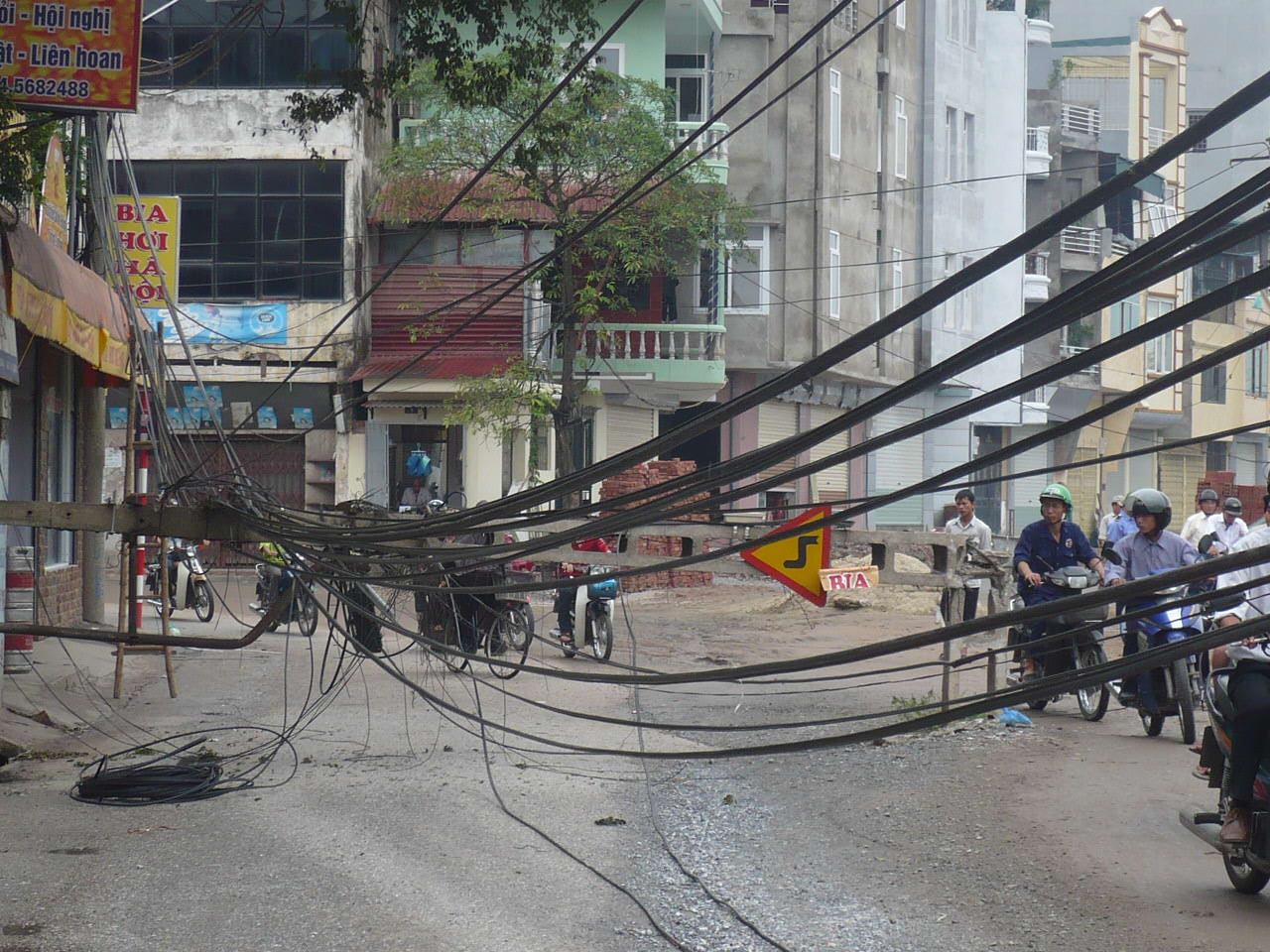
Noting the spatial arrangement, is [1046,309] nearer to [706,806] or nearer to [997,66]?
[706,806]

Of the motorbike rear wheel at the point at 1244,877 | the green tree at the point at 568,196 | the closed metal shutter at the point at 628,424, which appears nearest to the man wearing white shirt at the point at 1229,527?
the motorbike rear wheel at the point at 1244,877

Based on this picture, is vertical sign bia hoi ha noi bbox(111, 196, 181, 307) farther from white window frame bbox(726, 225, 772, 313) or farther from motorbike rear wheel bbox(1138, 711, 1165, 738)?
white window frame bbox(726, 225, 772, 313)

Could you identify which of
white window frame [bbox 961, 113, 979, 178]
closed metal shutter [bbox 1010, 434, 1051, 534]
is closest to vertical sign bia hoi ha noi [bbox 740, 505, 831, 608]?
white window frame [bbox 961, 113, 979, 178]

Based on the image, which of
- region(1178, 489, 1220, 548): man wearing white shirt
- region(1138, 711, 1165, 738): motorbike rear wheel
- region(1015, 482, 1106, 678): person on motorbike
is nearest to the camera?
region(1138, 711, 1165, 738): motorbike rear wheel

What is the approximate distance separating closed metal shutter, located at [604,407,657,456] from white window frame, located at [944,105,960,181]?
12363 millimetres

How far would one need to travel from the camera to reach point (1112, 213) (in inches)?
1831

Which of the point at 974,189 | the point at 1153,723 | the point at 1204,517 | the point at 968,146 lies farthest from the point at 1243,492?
the point at 1153,723

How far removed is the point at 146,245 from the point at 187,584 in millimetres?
6896

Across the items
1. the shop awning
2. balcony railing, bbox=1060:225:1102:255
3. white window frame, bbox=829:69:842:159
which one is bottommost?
the shop awning

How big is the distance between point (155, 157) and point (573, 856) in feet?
83.6

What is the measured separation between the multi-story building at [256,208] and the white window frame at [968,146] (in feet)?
60.5

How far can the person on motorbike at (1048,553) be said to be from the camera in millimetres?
11914

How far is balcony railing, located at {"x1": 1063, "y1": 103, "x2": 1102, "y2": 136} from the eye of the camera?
1875 inches

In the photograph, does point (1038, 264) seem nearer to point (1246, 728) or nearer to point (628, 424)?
point (628, 424)
